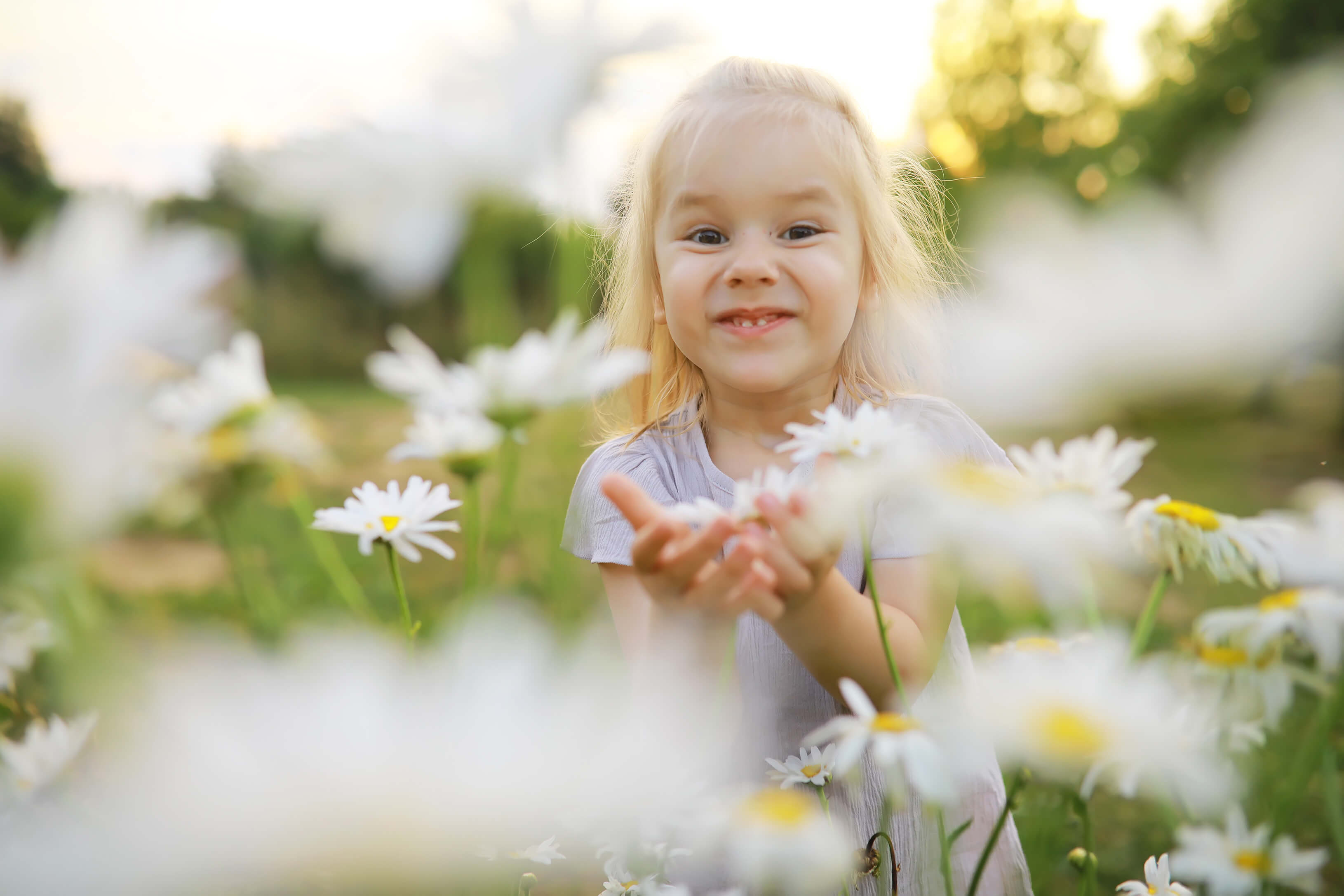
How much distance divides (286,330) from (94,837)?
11 cm

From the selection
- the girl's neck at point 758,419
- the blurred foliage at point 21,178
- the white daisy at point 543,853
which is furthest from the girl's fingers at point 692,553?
the girl's neck at point 758,419

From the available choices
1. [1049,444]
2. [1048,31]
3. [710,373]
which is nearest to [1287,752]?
[1049,444]

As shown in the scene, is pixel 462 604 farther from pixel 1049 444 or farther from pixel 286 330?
pixel 1049 444

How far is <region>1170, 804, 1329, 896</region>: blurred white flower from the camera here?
0.87ft

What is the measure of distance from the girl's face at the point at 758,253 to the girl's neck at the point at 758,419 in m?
0.10

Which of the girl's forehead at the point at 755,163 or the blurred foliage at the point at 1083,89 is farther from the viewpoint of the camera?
the girl's forehead at the point at 755,163

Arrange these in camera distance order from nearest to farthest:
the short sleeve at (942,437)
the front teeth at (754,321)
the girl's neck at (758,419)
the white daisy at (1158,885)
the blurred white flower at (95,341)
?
the blurred white flower at (95,341) < the white daisy at (1158,885) < the short sleeve at (942,437) < the front teeth at (754,321) < the girl's neck at (758,419)

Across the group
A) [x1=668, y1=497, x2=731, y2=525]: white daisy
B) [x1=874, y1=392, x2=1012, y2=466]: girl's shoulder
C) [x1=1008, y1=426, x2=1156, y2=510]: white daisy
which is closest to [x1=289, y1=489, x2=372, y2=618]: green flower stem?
[x1=668, y1=497, x2=731, y2=525]: white daisy

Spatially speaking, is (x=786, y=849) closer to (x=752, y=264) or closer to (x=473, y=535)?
(x=473, y=535)

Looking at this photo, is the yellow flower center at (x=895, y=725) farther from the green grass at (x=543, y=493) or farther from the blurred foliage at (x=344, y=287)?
the blurred foliage at (x=344, y=287)

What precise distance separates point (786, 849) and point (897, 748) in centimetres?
4

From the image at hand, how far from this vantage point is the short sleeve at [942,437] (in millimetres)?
560

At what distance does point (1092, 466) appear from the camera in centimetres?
32

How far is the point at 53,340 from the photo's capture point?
0.17 m
